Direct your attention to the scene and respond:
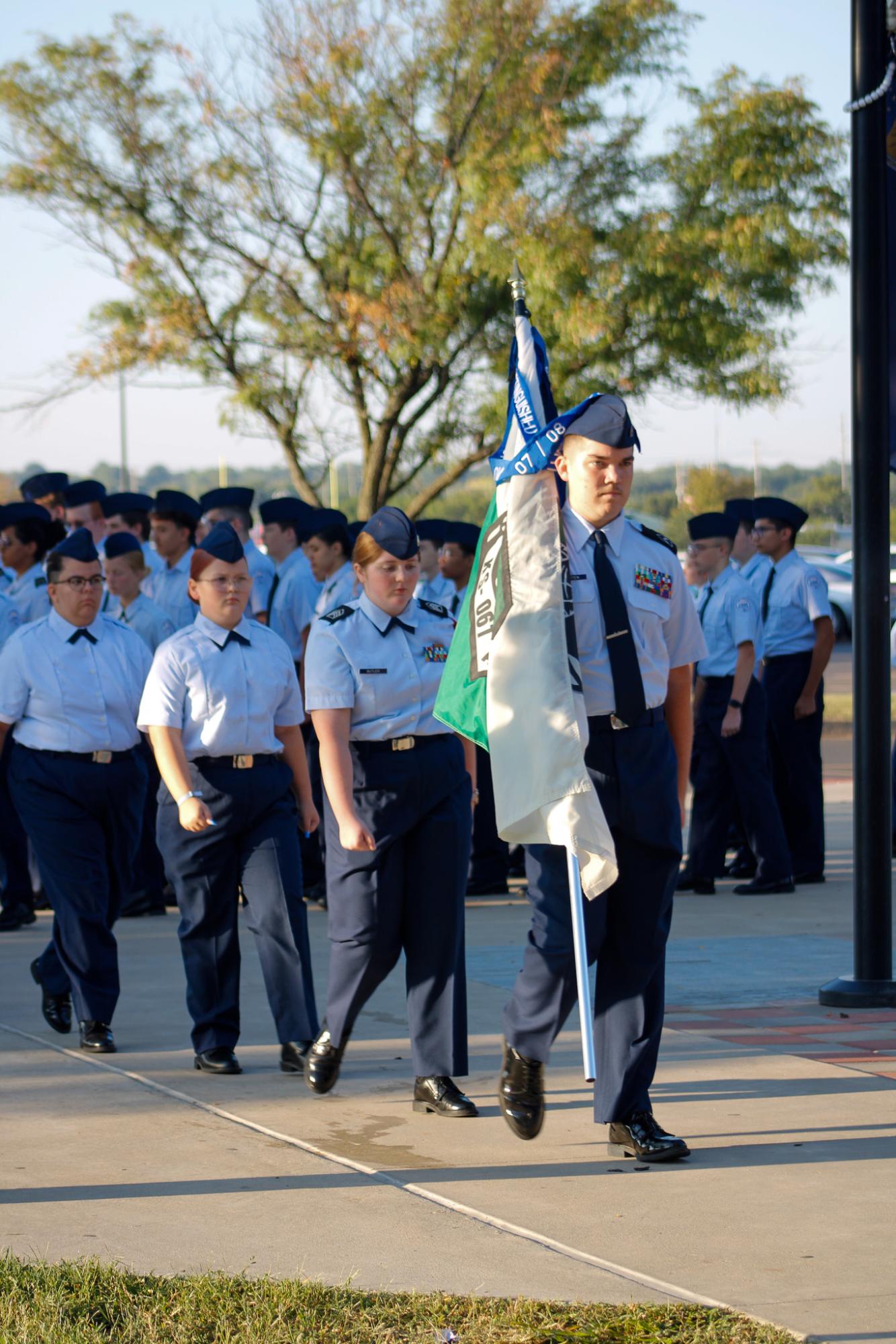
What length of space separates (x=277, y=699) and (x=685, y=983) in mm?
2456

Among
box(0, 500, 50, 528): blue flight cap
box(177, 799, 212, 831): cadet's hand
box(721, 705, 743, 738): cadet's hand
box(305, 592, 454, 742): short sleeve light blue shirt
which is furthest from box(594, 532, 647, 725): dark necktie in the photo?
box(0, 500, 50, 528): blue flight cap

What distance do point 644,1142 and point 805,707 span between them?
6111 millimetres

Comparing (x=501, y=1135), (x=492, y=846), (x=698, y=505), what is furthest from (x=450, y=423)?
(x=698, y=505)

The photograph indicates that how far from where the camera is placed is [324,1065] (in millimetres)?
5820

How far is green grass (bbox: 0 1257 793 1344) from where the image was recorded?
3.61m

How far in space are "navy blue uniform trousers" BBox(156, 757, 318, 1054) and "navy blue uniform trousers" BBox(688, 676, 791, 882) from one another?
14.8ft

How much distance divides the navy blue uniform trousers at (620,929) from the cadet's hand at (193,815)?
147 centimetres

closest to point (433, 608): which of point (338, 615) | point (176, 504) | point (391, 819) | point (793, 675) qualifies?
point (338, 615)

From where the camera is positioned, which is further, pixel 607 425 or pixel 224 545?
pixel 224 545

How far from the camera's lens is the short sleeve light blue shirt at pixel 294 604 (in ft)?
36.7

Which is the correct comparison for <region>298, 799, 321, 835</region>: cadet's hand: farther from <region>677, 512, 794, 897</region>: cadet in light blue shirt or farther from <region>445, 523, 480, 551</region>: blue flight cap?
<region>445, 523, 480, 551</region>: blue flight cap

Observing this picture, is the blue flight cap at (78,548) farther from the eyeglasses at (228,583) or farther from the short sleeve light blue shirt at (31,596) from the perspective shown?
the short sleeve light blue shirt at (31,596)

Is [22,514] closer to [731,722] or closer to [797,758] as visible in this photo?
[731,722]

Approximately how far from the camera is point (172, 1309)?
148 inches
